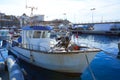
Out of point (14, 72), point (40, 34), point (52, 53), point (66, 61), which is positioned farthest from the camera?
point (40, 34)

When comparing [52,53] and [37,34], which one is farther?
[37,34]

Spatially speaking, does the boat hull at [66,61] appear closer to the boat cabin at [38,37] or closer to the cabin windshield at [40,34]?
the boat cabin at [38,37]

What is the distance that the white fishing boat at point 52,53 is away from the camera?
48.4ft

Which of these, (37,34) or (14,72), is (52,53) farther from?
(37,34)

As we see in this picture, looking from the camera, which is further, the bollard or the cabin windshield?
the cabin windshield

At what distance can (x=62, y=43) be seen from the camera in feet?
60.0

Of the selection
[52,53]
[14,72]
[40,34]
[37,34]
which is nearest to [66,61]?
[52,53]

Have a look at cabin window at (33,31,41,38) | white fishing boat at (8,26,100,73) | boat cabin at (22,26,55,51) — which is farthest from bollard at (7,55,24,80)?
cabin window at (33,31,41,38)

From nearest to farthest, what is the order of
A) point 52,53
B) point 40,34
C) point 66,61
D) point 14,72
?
point 14,72, point 66,61, point 52,53, point 40,34

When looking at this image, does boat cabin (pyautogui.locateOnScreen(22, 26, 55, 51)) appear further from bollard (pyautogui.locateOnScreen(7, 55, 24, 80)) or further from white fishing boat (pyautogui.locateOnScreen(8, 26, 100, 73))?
bollard (pyautogui.locateOnScreen(7, 55, 24, 80))

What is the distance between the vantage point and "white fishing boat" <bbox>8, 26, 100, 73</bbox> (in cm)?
1474

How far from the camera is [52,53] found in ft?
49.8

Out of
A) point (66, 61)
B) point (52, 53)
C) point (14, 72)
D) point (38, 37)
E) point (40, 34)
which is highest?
point (40, 34)

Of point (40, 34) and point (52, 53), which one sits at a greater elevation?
point (40, 34)
